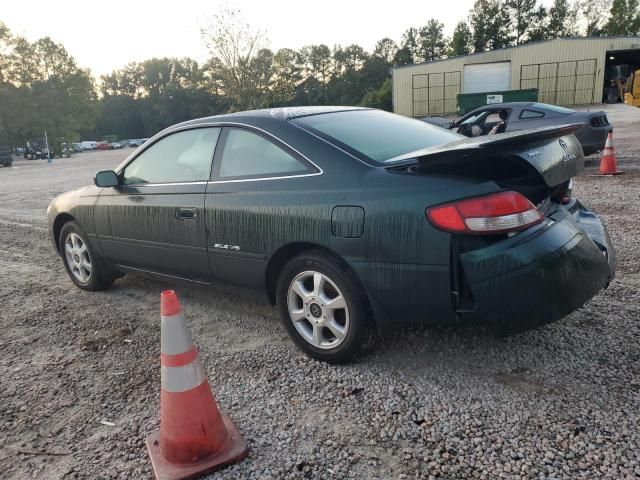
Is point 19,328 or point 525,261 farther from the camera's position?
point 19,328

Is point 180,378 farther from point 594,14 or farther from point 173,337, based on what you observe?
point 594,14

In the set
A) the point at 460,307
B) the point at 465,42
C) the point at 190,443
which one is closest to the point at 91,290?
the point at 190,443

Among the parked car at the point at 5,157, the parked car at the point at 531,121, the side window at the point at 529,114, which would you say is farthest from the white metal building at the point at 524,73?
the side window at the point at 529,114

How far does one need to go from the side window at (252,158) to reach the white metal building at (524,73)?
41.2 metres

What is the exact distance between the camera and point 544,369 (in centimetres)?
281

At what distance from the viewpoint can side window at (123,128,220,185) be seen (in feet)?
11.9

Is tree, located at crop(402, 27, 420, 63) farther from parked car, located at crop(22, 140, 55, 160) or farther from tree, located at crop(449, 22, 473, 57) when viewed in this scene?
parked car, located at crop(22, 140, 55, 160)

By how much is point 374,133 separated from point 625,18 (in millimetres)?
79142

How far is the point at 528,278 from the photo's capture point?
2.40 m

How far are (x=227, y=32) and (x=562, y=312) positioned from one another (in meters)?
31.1

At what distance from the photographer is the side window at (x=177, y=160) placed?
362 cm

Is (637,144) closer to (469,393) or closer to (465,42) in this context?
(469,393)

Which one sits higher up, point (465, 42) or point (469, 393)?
point (465, 42)

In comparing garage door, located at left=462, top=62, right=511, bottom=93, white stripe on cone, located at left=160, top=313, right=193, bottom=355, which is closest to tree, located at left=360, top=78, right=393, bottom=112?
garage door, located at left=462, top=62, right=511, bottom=93
